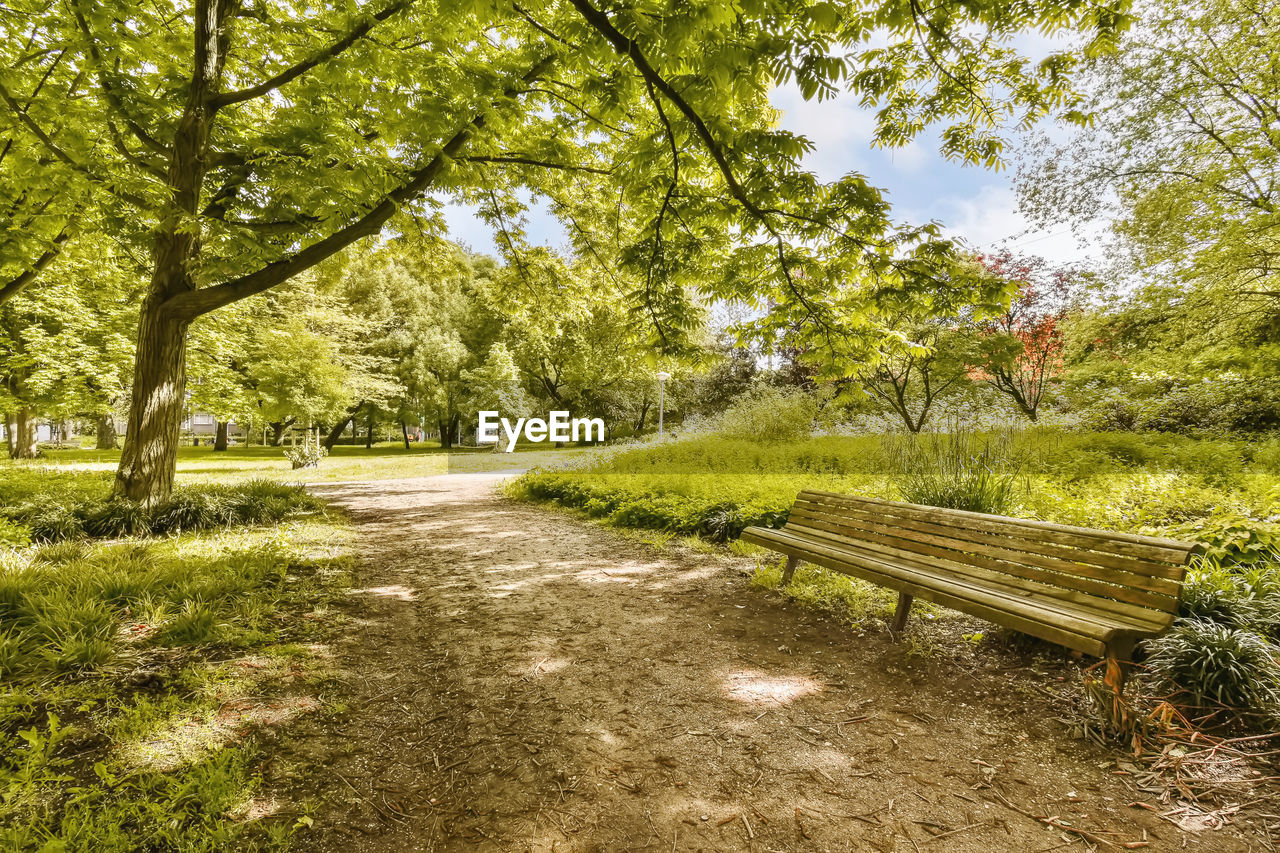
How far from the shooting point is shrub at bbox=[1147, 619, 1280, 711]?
2.37 meters

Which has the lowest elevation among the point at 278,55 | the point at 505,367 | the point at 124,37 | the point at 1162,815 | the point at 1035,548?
the point at 1162,815

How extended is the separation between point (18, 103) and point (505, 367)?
62.2 feet

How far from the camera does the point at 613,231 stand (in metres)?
8.60

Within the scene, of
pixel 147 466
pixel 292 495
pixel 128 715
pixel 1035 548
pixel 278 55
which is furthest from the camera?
pixel 292 495

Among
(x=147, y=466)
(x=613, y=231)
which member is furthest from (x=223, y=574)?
(x=613, y=231)

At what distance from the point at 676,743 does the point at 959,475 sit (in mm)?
4142

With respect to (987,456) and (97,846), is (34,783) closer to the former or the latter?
(97,846)

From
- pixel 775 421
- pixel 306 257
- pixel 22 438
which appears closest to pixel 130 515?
pixel 306 257

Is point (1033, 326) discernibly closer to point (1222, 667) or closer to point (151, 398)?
point (1222, 667)

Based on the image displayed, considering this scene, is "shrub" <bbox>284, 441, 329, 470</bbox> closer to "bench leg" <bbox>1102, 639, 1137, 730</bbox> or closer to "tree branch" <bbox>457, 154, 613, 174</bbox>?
"tree branch" <bbox>457, 154, 613, 174</bbox>

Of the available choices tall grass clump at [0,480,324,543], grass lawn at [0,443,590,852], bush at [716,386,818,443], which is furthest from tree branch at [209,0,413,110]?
bush at [716,386,818,443]

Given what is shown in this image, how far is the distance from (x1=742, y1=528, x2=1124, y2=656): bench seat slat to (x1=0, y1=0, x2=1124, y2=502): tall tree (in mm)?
2421

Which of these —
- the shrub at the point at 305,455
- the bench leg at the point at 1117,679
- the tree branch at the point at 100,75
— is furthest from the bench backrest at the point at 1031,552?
the shrub at the point at 305,455

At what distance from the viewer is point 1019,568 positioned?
3.18 meters
